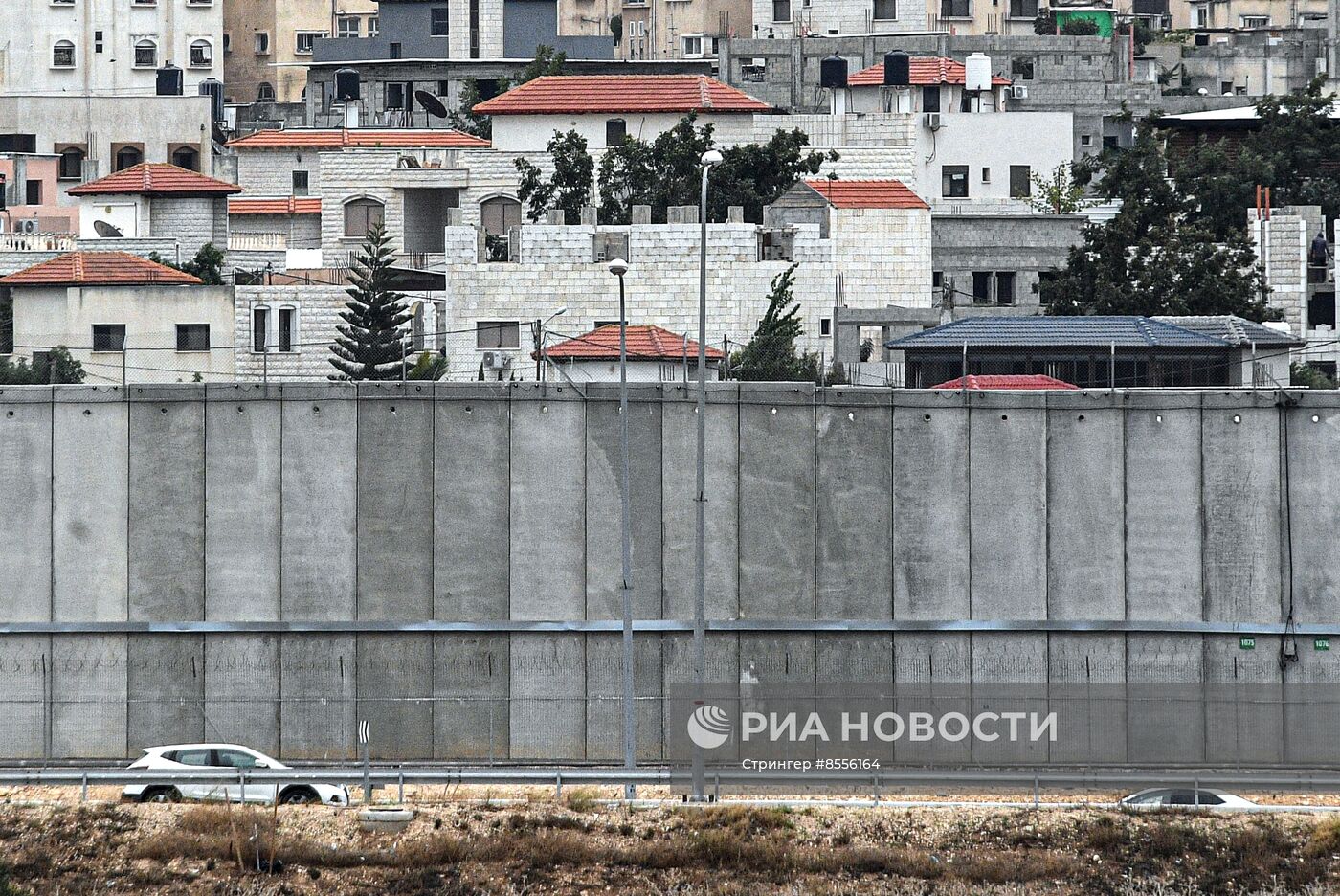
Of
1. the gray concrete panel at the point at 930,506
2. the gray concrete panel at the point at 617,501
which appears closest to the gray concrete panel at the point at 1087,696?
the gray concrete panel at the point at 930,506

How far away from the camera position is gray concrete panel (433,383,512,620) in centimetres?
4847

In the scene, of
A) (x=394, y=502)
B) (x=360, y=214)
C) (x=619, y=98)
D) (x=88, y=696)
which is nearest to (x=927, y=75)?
→ (x=619, y=98)

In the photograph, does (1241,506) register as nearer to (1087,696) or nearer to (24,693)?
(1087,696)

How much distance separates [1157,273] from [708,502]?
3513cm

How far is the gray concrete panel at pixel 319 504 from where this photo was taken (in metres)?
48.3

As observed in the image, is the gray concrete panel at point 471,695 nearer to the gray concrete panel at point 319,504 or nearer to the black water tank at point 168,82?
the gray concrete panel at point 319,504

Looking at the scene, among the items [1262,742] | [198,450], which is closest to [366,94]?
[198,450]

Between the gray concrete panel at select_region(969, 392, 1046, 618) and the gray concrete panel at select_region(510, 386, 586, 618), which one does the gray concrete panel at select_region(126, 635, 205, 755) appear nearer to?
the gray concrete panel at select_region(510, 386, 586, 618)

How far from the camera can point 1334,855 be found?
3778cm

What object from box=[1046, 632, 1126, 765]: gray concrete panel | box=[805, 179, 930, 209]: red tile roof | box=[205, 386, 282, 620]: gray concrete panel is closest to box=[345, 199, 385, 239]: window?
box=[805, 179, 930, 209]: red tile roof

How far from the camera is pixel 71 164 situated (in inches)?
4557

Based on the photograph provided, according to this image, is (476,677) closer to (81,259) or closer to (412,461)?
(412,461)

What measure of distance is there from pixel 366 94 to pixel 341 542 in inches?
3080

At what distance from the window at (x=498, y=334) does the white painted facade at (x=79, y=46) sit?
57.9 metres
